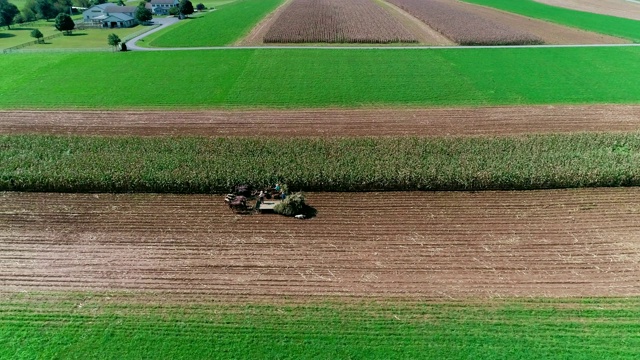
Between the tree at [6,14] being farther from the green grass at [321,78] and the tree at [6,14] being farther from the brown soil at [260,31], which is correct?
the brown soil at [260,31]

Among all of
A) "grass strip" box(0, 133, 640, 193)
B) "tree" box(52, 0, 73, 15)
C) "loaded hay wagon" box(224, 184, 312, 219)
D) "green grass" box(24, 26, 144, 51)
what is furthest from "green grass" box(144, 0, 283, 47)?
"loaded hay wagon" box(224, 184, 312, 219)

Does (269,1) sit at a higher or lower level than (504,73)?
higher

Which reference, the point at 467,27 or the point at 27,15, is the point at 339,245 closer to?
the point at 467,27

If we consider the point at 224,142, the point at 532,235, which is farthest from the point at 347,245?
the point at 224,142

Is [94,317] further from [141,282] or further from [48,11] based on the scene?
[48,11]

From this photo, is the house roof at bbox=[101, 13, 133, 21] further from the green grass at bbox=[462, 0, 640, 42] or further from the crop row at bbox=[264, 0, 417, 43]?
the green grass at bbox=[462, 0, 640, 42]

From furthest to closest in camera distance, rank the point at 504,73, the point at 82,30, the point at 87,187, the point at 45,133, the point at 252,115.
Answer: the point at 82,30 < the point at 504,73 < the point at 252,115 < the point at 45,133 < the point at 87,187

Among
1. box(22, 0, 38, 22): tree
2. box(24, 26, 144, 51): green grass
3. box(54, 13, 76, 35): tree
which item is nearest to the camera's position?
box(24, 26, 144, 51): green grass
